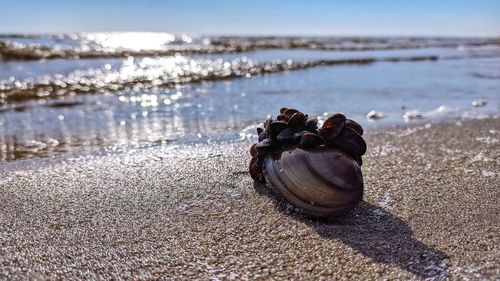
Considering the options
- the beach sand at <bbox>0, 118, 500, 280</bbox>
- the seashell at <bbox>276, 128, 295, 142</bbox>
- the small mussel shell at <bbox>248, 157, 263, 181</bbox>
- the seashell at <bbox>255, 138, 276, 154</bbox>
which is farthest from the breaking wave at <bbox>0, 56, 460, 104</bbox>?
the seashell at <bbox>276, 128, 295, 142</bbox>

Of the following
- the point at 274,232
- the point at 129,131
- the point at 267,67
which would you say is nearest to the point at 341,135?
the point at 274,232

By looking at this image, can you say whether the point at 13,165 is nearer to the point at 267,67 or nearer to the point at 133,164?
the point at 133,164

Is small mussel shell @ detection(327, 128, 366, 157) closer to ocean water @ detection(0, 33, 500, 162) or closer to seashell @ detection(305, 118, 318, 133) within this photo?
seashell @ detection(305, 118, 318, 133)

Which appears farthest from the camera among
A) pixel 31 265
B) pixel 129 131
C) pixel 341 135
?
pixel 129 131

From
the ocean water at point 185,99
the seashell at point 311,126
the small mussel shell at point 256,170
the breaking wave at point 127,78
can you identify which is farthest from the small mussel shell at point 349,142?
the breaking wave at point 127,78

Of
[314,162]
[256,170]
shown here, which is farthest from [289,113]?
[314,162]

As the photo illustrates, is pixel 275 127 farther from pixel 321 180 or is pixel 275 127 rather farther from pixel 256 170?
pixel 321 180

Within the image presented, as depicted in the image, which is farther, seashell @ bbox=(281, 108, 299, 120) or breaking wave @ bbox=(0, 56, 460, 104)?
breaking wave @ bbox=(0, 56, 460, 104)
